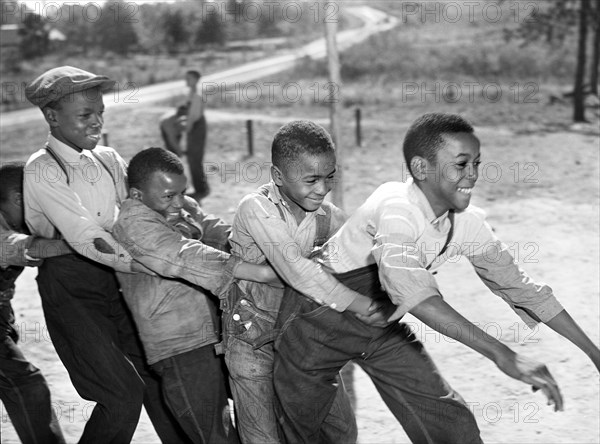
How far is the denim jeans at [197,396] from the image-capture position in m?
3.52

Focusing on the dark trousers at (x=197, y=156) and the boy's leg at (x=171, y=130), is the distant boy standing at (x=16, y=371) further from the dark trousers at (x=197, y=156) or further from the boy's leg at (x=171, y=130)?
the boy's leg at (x=171, y=130)

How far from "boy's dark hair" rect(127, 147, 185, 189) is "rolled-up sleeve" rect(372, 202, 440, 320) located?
1.03 metres

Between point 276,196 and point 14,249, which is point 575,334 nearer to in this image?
point 276,196

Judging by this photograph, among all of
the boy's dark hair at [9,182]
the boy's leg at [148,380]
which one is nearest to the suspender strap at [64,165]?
the boy's dark hair at [9,182]

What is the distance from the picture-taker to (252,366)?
3260 mm

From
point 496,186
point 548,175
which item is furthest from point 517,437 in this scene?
point 548,175

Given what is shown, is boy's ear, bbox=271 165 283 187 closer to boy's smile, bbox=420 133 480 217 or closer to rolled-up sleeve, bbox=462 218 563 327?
boy's smile, bbox=420 133 480 217

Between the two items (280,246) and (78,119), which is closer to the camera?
(280,246)

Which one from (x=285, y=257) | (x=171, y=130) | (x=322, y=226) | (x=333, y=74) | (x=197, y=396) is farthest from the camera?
(x=171, y=130)

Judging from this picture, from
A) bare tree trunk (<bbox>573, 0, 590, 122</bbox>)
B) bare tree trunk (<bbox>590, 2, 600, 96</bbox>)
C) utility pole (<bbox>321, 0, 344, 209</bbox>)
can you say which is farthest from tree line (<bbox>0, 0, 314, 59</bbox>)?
utility pole (<bbox>321, 0, 344, 209</bbox>)

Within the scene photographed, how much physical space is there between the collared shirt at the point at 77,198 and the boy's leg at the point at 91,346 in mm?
199

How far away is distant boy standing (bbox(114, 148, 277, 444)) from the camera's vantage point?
352 cm

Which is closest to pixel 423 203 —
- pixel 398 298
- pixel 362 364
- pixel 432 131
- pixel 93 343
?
pixel 432 131

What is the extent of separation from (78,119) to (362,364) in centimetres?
165
